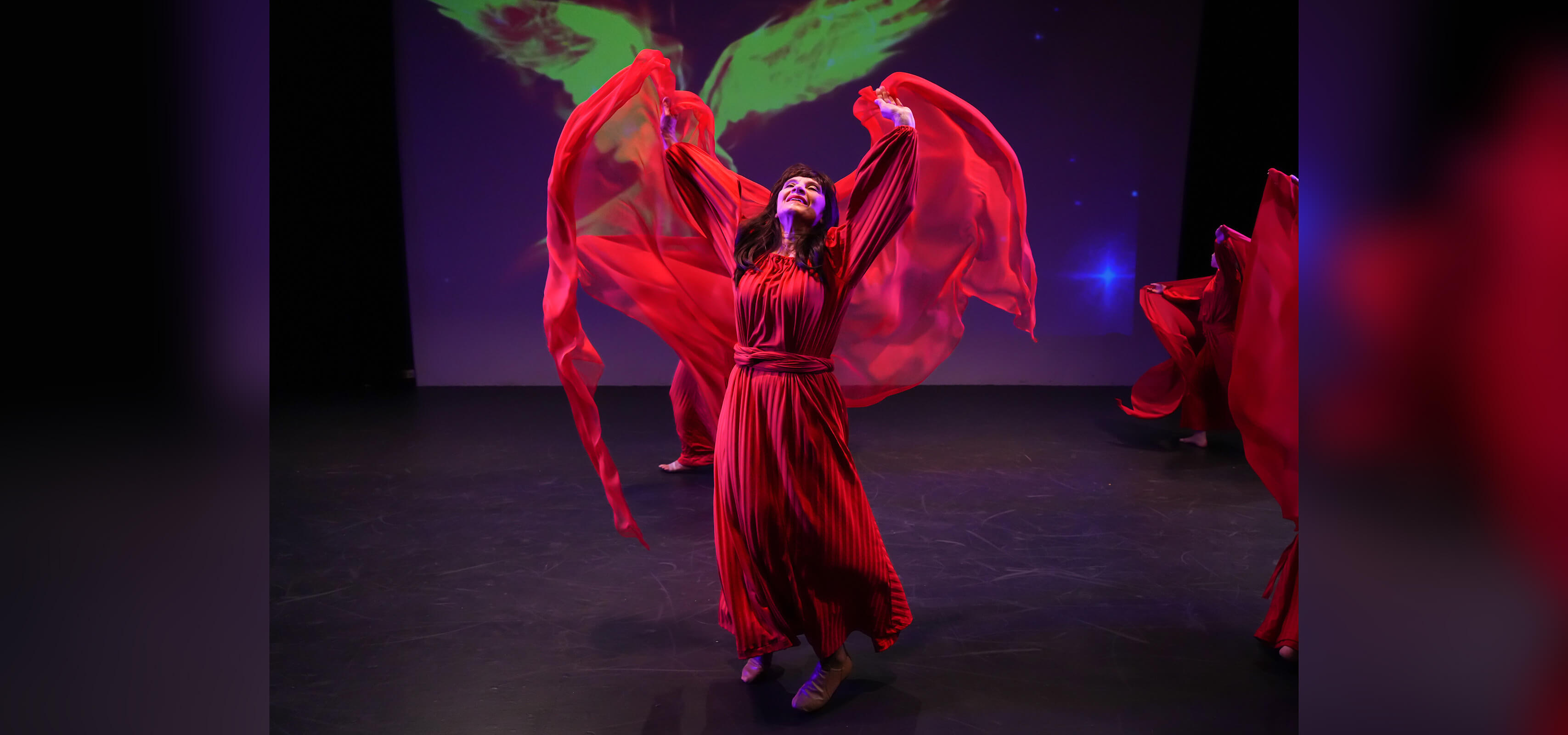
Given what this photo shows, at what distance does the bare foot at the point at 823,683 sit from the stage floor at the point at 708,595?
0.11 feet

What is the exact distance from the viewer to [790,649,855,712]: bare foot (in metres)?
2.24

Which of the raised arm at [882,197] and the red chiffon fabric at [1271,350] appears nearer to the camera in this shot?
the red chiffon fabric at [1271,350]

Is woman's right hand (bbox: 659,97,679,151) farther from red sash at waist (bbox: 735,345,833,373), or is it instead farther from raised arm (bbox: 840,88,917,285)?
red sash at waist (bbox: 735,345,833,373)

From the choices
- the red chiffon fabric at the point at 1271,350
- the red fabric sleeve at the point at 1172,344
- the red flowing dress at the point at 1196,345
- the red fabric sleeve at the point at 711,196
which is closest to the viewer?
the red chiffon fabric at the point at 1271,350

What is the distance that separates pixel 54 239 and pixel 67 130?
1.7 inches

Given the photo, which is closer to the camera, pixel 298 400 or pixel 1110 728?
pixel 1110 728

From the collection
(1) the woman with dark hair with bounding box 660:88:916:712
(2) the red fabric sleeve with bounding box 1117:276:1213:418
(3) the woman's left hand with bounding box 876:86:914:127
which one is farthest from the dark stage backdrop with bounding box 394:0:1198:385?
(1) the woman with dark hair with bounding box 660:88:916:712

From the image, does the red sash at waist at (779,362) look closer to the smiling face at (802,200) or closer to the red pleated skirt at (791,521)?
the red pleated skirt at (791,521)

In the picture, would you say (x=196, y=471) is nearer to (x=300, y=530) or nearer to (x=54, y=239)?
(x=54, y=239)

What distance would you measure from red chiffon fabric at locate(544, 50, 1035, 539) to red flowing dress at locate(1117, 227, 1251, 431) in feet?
8.45

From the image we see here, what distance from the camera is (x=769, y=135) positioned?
24.8 ft

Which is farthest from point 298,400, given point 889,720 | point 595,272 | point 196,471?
point 196,471

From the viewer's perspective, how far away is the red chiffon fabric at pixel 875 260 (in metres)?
2.71

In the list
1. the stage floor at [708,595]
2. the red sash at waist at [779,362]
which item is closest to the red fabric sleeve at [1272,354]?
the stage floor at [708,595]
